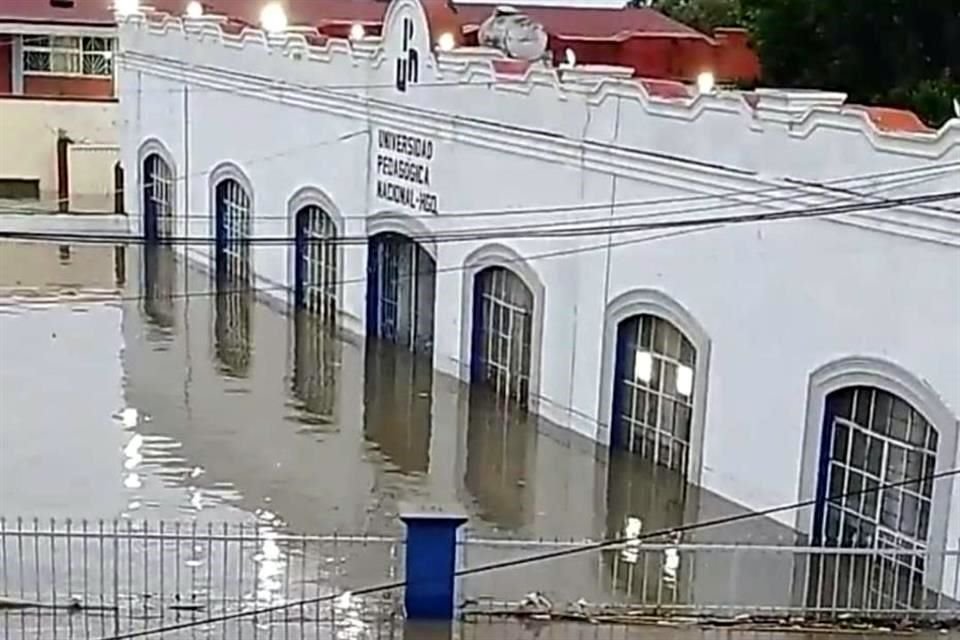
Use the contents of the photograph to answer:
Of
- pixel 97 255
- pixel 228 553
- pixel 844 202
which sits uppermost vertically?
pixel 844 202

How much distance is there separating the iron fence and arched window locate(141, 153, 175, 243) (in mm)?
15947

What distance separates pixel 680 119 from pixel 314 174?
9418 mm

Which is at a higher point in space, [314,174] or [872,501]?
[314,174]

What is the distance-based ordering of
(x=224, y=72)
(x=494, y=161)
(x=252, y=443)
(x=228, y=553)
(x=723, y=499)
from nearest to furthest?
(x=228, y=553) → (x=723, y=499) → (x=252, y=443) → (x=494, y=161) → (x=224, y=72)

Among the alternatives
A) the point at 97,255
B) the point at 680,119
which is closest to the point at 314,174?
the point at 97,255


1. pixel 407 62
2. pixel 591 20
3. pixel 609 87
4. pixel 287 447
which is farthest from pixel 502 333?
pixel 591 20

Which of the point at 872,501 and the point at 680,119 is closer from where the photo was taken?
the point at 872,501

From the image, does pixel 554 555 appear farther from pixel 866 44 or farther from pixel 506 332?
pixel 866 44

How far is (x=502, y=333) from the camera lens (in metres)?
19.0

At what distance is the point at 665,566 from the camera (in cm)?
1323

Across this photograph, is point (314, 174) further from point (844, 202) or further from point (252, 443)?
point (844, 202)

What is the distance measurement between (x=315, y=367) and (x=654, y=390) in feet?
20.1

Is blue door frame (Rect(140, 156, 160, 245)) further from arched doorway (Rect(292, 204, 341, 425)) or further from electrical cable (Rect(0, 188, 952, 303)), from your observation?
arched doorway (Rect(292, 204, 341, 425))

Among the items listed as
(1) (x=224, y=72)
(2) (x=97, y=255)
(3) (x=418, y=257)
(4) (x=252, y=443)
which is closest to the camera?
(4) (x=252, y=443)
